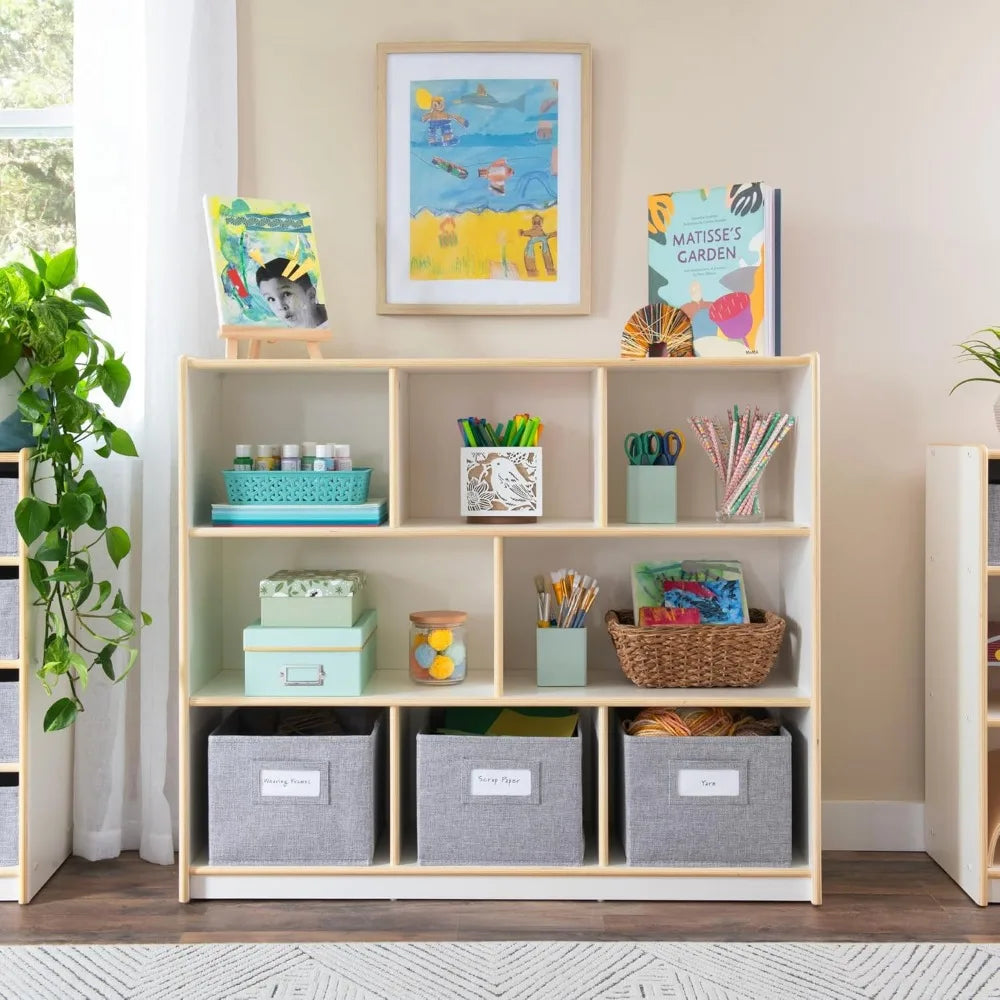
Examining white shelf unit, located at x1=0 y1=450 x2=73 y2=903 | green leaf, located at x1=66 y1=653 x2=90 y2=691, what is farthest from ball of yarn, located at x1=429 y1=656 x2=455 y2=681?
white shelf unit, located at x1=0 y1=450 x2=73 y2=903

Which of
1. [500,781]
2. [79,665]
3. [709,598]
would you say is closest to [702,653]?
[709,598]

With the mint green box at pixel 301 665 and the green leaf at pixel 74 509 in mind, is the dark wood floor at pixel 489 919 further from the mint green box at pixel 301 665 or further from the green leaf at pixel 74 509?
the green leaf at pixel 74 509

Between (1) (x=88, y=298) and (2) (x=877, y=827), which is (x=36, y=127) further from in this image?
(2) (x=877, y=827)

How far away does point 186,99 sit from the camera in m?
2.20

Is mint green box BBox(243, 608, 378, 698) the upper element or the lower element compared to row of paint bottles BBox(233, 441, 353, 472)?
lower

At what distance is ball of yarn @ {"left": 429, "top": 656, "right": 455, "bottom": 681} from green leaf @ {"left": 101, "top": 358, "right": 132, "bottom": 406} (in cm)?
86

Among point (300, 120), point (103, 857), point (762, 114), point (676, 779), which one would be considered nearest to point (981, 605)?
point (676, 779)

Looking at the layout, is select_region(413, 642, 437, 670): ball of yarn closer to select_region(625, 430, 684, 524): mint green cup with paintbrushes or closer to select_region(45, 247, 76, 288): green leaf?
select_region(625, 430, 684, 524): mint green cup with paintbrushes

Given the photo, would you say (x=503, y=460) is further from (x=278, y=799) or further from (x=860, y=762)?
(x=860, y=762)

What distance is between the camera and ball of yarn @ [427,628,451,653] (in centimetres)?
213

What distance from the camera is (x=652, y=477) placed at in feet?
6.89

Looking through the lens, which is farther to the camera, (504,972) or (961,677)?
(961,677)

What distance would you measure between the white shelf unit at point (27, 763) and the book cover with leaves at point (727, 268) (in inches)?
55.3

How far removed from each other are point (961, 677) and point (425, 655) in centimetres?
113
